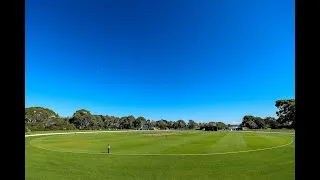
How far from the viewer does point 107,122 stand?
111 m

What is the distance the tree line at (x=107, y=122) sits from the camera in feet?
244

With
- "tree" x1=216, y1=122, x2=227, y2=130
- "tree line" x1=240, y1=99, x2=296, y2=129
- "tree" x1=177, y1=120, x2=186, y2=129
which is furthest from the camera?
"tree" x1=177, y1=120, x2=186, y2=129

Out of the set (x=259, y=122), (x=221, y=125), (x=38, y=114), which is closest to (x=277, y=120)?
(x=259, y=122)

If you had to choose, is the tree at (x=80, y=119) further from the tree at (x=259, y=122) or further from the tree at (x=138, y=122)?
the tree at (x=259, y=122)

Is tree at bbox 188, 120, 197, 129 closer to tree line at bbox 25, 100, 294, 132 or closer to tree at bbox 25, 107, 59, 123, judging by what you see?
tree line at bbox 25, 100, 294, 132

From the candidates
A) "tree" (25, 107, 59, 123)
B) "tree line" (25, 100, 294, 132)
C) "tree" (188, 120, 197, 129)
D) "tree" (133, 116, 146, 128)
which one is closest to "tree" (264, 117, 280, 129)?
"tree line" (25, 100, 294, 132)

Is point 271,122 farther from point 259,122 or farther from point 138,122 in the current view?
point 138,122

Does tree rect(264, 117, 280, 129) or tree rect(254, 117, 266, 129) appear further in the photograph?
tree rect(254, 117, 266, 129)

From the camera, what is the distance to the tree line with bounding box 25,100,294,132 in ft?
244

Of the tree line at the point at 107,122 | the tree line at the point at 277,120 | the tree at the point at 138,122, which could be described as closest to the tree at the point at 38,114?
the tree line at the point at 107,122
